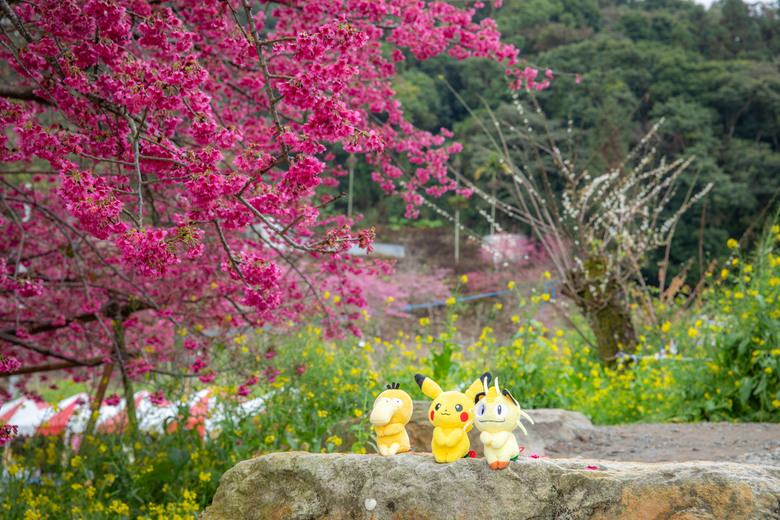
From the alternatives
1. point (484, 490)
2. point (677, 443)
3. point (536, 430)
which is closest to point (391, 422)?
point (484, 490)

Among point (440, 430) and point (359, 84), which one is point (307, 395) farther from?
point (359, 84)

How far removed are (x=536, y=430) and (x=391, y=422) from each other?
1839mm

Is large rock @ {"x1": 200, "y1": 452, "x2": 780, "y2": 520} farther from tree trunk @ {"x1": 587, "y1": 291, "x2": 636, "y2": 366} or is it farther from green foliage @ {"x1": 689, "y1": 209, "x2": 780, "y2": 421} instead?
tree trunk @ {"x1": 587, "y1": 291, "x2": 636, "y2": 366}

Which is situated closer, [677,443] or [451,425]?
[451,425]

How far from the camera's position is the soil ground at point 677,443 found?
3.28 meters

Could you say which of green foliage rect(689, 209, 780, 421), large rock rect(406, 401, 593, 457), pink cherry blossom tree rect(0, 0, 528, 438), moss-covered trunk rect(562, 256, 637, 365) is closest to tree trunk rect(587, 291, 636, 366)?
moss-covered trunk rect(562, 256, 637, 365)

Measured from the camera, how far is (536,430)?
3.58 meters

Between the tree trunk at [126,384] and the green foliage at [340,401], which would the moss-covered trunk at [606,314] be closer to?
the green foliage at [340,401]

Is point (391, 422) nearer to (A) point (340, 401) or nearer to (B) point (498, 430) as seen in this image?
(B) point (498, 430)

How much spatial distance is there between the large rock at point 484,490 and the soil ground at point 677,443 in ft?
5.55

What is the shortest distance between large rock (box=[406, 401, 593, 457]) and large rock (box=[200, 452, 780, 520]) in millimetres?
1098

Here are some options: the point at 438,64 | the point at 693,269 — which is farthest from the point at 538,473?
the point at 438,64

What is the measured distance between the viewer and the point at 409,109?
20.4 meters

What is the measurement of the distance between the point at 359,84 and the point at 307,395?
219 cm
